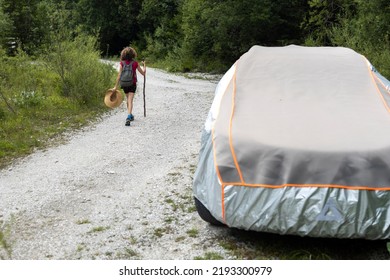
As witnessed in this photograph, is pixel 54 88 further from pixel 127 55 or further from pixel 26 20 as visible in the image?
pixel 26 20

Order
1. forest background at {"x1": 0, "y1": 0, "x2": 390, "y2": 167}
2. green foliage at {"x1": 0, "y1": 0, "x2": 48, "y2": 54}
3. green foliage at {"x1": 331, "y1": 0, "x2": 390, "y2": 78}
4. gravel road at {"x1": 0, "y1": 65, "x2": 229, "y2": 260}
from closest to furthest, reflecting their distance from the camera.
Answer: gravel road at {"x1": 0, "y1": 65, "x2": 229, "y2": 260} → forest background at {"x1": 0, "y1": 0, "x2": 390, "y2": 167} → green foliage at {"x1": 331, "y1": 0, "x2": 390, "y2": 78} → green foliage at {"x1": 0, "y1": 0, "x2": 48, "y2": 54}

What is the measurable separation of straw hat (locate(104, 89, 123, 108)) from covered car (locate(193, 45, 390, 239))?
550 cm

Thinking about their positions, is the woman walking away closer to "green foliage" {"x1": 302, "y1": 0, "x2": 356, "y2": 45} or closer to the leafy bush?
the leafy bush

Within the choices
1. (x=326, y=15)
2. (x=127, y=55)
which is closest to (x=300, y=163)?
(x=127, y=55)

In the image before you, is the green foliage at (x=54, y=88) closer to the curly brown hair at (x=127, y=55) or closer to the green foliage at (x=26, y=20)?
the curly brown hair at (x=127, y=55)

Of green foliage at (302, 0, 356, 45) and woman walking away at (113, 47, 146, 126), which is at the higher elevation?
green foliage at (302, 0, 356, 45)

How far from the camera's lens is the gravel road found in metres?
4.86

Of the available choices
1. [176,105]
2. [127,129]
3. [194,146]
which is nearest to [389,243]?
[194,146]

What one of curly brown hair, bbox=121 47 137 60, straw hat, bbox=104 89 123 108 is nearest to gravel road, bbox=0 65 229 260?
straw hat, bbox=104 89 123 108

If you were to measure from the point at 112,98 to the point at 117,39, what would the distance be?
39.9 metres

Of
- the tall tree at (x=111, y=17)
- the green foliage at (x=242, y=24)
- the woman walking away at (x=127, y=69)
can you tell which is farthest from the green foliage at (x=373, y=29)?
the tall tree at (x=111, y=17)

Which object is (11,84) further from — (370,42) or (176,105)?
(370,42)

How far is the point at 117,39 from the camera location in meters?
48.8

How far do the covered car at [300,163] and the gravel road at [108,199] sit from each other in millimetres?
674
